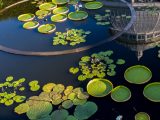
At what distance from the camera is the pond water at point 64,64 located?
12367mm

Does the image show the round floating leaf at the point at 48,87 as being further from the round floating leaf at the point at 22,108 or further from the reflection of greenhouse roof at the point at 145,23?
the reflection of greenhouse roof at the point at 145,23

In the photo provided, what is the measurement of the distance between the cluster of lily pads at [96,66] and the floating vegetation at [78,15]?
431cm

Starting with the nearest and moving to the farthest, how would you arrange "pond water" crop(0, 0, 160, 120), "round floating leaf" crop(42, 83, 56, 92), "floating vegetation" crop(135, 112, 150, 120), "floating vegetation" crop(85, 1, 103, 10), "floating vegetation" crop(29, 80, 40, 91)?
"floating vegetation" crop(135, 112, 150, 120) < "pond water" crop(0, 0, 160, 120) < "round floating leaf" crop(42, 83, 56, 92) < "floating vegetation" crop(29, 80, 40, 91) < "floating vegetation" crop(85, 1, 103, 10)

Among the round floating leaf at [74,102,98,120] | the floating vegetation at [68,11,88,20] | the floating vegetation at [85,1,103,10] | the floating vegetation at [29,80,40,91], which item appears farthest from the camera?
the floating vegetation at [85,1,103,10]

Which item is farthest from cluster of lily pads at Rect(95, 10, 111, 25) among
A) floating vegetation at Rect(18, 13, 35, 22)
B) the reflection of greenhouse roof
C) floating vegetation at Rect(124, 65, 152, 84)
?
floating vegetation at Rect(124, 65, 152, 84)

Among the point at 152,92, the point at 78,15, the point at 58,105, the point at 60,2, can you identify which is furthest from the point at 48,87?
the point at 60,2

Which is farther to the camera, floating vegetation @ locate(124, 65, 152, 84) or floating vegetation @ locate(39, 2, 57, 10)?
floating vegetation @ locate(39, 2, 57, 10)

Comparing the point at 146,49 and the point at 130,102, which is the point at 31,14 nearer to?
the point at 146,49

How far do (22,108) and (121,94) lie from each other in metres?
4.23

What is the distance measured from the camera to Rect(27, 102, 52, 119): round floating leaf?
12391 mm

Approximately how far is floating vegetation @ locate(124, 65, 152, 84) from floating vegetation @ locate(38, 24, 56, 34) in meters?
6.04

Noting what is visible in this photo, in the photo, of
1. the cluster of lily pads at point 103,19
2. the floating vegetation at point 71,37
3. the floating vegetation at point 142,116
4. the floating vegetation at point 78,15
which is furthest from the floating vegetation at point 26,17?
the floating vegetation at point 142,116

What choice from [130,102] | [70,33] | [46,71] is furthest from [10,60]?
[130,102]

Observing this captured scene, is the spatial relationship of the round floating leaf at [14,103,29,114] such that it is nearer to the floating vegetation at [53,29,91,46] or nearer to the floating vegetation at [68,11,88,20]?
the floating vegetation at [53,29,91,46]
